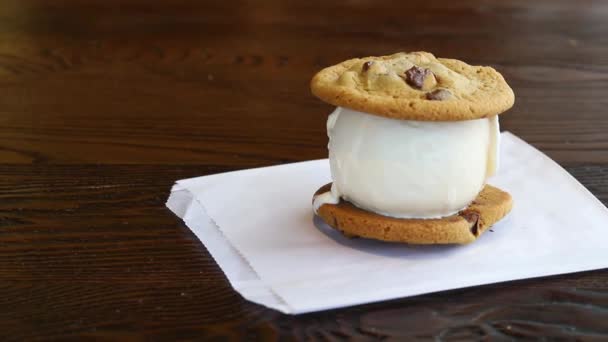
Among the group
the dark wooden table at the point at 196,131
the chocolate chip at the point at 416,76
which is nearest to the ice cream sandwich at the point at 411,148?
the chocolate chip at the point at 416,76

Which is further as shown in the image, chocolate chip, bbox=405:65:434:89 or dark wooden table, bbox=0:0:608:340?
chocolate chip, bbox=405:65:434:89

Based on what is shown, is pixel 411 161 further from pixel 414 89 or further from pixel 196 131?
pixel 196 131

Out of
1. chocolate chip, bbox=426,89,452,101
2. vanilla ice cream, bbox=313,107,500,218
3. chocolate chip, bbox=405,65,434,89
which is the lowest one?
vanilla ice cream, bbox=313,107,500,218

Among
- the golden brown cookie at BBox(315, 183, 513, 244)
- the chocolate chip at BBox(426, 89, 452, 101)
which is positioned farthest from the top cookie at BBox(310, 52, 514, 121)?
the golden brown cookie at BBox(315, 183, 513, 244)

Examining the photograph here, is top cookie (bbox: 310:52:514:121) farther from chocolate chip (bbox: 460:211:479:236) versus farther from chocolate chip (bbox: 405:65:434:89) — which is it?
chocolate chip (bbox: 460:211:479:236)

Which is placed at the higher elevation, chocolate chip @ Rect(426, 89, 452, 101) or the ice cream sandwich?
chocolate chip @ Rect(426, 89, 452, 101)

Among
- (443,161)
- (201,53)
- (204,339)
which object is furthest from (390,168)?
(201,53)

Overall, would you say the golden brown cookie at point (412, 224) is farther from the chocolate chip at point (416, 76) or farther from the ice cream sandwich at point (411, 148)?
the chocolate chip at point (416, 76)
